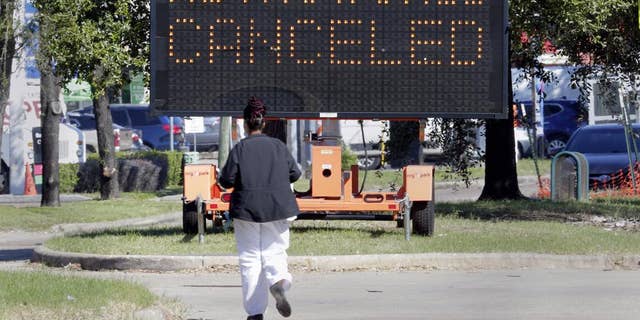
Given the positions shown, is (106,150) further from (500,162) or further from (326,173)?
(326,173)

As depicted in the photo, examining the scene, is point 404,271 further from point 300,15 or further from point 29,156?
point 29,156

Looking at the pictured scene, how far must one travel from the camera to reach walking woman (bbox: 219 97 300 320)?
9.55m

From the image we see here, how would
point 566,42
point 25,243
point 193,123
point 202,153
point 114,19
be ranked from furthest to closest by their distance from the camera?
1. point 202,153
2. point 193,123
3. point 25,243
4. point 566,42
5. point 114,19

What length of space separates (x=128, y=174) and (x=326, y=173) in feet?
48.7

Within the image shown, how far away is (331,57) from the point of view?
574 inches

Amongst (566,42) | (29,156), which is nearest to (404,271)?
(566,42)

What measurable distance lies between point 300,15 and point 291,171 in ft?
16.4

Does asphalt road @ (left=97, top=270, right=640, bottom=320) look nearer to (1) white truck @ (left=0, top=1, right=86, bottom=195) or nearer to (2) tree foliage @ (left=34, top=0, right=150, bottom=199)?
(2) tree foliage @ (left=34, top=0, right=150, bottom=199)

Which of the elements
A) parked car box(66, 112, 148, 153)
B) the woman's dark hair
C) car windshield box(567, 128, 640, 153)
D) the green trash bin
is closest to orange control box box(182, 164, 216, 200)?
the woman's dark hair

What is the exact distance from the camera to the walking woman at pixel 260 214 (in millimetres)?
9555

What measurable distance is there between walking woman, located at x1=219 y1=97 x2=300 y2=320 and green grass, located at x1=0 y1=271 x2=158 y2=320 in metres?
0.93

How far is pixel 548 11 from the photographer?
16.4 m

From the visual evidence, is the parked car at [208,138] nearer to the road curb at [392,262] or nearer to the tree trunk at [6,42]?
the tree trunk at [6,42]

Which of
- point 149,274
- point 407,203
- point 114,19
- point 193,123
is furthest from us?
point 193,123
